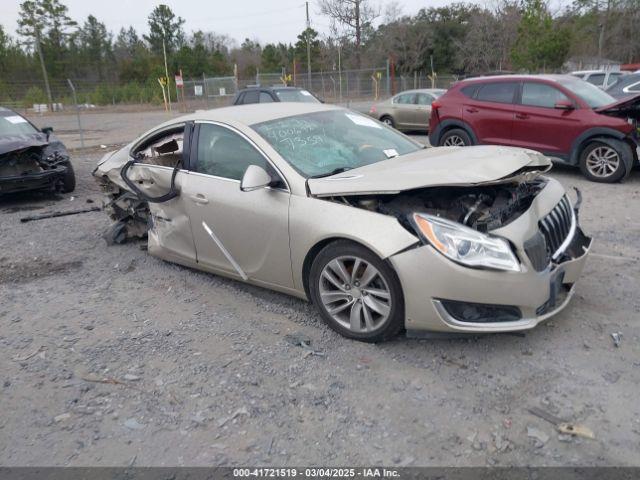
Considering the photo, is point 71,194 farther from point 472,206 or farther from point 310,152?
point 472,206

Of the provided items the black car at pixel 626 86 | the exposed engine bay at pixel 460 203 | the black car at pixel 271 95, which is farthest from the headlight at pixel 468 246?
the black car at pixel 271 95

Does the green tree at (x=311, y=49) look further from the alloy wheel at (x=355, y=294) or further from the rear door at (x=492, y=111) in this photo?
the alloy wheel at (x=355, y=294)

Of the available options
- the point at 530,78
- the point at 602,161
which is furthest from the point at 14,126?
the point at 602,161

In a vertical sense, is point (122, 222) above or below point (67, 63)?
below

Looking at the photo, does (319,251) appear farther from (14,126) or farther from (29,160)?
(14,126)

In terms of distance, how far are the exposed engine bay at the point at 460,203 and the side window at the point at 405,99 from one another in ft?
39.9

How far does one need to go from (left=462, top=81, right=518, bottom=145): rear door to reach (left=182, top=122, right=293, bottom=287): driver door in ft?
20.7

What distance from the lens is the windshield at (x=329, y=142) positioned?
13.2 ft

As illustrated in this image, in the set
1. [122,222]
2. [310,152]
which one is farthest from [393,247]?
[122,222]

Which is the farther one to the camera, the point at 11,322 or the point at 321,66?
the point at 321,66

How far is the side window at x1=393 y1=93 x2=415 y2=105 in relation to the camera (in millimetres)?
15363

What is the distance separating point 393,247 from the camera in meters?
3.21

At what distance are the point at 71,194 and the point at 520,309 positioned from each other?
8127 mm

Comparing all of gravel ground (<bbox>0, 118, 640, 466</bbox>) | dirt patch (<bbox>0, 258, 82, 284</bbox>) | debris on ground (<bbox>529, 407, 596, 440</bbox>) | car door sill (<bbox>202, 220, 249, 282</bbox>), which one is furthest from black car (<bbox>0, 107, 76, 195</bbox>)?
debris on ground (<bbox>529, 407, 596, 440</bbox>)
